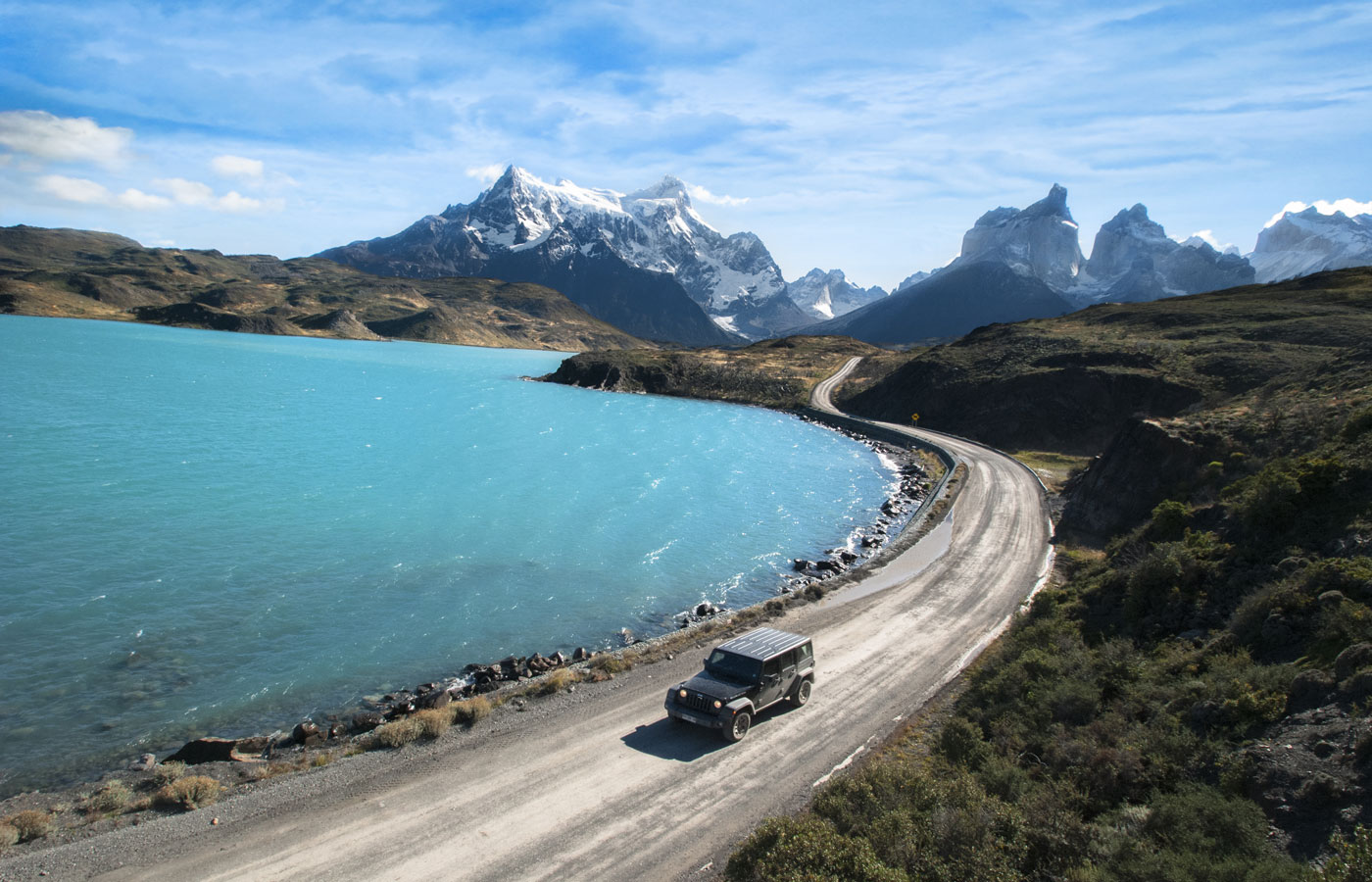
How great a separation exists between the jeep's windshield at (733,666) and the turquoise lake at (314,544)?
32.7 ft

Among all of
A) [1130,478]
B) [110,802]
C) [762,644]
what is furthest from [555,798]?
[1130,478]

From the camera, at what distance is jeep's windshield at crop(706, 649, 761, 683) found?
18312mm

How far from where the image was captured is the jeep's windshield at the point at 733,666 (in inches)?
721

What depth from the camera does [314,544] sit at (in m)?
36.8

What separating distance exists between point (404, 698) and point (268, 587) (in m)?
13.1

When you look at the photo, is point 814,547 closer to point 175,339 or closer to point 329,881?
point 329,881

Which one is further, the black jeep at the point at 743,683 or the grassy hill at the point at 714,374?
the grassy hill at the point at 714,374

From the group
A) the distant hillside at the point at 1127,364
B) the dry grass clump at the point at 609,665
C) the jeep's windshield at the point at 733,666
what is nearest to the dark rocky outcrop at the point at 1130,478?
the distant hillside at the point at 1127,364

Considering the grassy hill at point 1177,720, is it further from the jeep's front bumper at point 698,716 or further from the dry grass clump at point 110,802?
the dry grass clump at point 110,802

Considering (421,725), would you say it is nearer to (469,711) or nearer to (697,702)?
(469,711)

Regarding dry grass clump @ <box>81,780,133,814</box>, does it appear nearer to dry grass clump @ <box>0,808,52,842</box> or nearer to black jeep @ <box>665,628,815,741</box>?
dry grass clump @ <box>0,808,52,842</box>

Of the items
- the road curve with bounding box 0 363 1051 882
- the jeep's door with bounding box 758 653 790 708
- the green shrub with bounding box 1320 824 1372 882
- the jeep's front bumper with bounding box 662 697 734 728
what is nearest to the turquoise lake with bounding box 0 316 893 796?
the road curve with bounding box 0 363 1051 882

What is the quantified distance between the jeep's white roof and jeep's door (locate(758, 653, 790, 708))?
28cm

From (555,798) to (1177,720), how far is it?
13.1 meters
